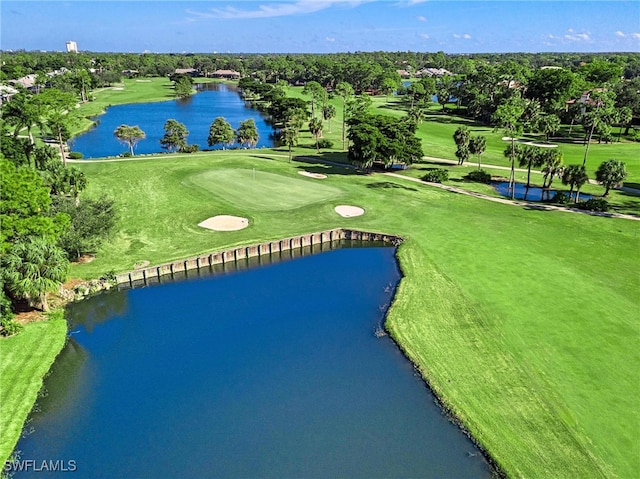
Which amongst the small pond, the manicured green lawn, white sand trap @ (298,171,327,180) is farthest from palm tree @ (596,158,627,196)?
white sand trap @ (298,171,327,180)

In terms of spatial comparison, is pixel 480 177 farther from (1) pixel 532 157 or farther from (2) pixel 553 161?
(2) pixel 553 161

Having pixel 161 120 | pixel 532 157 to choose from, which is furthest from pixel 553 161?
pixel 161 120

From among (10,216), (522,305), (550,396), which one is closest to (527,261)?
(522,305)

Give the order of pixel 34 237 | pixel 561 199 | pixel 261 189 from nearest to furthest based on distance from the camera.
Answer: pixel 34 237 < pixel 561 199 < pixel 261 189

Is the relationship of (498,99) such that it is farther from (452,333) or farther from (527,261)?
(452,333)

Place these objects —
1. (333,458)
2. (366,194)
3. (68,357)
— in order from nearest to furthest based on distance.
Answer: (333,458) → (68,357) → (366,194)
